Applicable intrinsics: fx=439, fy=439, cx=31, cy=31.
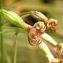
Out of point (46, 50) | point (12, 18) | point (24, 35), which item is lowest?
point (24, 35)

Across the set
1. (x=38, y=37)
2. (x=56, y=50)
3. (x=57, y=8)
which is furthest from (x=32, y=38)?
(x=57, y=8)

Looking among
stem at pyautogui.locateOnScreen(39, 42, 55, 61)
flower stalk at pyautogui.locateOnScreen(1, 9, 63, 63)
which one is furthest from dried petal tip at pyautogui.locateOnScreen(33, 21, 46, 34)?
stem at pyautogui.locateOnScreen(39, 42, 55, 61)

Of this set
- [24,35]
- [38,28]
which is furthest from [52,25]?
[24,35]

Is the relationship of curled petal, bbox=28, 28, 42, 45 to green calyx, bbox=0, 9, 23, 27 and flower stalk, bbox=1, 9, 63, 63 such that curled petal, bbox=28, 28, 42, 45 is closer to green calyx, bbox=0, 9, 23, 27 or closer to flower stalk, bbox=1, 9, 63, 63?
flower stalk, bbox=1, 9, 63, 63

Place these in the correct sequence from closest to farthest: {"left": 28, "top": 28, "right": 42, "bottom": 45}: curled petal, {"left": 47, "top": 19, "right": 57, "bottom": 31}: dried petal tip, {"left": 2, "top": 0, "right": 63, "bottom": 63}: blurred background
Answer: {"left": 28, "top": 28, "right": 42, "bottom": 45}: curled petal → {"left": 47, "top": 19, "right": 57, "bottom": 31}: dried petal tip → {"left": 2, "top": 0, "right": 63, "bottom": 63}: blurred background

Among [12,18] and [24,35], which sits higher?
[12,18]

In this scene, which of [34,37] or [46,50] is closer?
[34,37]

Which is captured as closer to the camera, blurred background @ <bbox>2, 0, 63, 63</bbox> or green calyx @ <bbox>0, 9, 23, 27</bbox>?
green calyx @ <bbox>0, 9, 23, 27</bbox>

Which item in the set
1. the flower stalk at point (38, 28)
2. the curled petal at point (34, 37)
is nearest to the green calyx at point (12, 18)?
the flower stalk at point (38, 28)

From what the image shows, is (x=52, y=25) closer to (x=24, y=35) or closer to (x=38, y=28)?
(x=38, y=28)

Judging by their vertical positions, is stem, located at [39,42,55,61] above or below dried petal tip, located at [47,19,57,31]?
below

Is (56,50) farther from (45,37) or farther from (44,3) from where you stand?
(44,3)

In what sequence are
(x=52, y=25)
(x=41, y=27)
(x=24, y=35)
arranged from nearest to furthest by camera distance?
(x=41, y=27)
(x=52, y=25)
(x=24, y=35)
